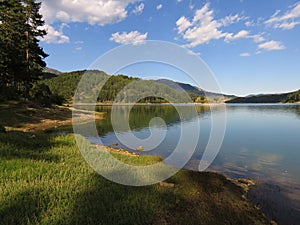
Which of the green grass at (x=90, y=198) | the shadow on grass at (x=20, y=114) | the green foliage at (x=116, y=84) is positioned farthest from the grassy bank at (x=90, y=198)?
the green foliage at (x=116, y=84)

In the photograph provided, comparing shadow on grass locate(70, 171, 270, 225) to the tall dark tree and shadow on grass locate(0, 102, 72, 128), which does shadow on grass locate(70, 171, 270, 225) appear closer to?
shadow on grass locate(0, 102, 72, 128)

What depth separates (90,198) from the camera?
23.5 feet

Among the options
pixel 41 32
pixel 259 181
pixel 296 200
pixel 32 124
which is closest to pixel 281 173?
pixel 259 181

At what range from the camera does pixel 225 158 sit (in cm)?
1984

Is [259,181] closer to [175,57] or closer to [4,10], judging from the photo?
[175,57]

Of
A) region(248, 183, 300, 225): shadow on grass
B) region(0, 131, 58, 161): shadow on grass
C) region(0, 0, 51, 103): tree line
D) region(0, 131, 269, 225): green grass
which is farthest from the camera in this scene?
region(0, 0, 51, 103): tree line

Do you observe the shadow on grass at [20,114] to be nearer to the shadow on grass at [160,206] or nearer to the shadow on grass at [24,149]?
the shadow on grass at [24,149]

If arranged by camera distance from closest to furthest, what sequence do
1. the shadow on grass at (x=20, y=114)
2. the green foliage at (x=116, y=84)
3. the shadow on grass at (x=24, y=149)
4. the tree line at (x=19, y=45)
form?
1. the shadow on grass at (x=24, y=149)
2. the shadow on grass at (x=20, y=114)
3. the tree line at (x=19, y=45)
4. the green foliage at (x=116, y=84)

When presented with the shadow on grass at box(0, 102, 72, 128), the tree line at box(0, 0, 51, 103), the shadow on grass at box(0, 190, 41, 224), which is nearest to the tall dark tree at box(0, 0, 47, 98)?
the tree line at box(0, 0, 51, 103)

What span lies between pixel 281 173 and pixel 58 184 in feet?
48.3

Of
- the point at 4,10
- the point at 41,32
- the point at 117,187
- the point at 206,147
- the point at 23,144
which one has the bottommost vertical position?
the point at 206,147

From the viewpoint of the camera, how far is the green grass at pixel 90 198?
242 inches

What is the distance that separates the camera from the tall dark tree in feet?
122

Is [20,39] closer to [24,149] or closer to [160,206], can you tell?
[24,149]
